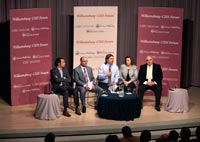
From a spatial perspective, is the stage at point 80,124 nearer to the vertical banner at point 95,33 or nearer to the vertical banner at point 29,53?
the vertical banner at point 29,53

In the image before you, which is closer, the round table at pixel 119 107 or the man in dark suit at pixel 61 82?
A: the round table at pixel 119 107

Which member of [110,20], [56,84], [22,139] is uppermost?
[110,20]

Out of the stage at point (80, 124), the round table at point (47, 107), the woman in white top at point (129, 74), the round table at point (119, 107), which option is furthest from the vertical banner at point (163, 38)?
the round table at point (47, 107)

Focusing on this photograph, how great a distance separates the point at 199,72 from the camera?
11.9 meters

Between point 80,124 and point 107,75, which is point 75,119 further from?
point 107,75

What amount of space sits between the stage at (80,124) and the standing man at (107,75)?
598 mm

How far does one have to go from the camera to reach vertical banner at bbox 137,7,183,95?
10.5m

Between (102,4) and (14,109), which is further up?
(102,4)

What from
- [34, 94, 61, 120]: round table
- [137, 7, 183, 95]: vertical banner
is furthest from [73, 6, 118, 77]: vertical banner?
[34, 94, 61, 120]: round table

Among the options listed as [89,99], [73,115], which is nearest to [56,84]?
[73,115]

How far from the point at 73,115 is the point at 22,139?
4.61 ft

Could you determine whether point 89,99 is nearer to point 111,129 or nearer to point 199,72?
point 111,129

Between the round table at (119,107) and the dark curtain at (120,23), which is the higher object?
the dark curtain at (120,23)

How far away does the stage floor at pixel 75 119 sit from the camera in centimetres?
830
